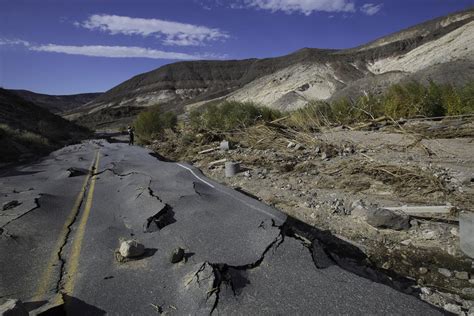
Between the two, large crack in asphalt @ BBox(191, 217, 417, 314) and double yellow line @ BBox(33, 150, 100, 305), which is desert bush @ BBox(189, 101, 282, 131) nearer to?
double yellow line @ BBox(33, 150, 100, 305)

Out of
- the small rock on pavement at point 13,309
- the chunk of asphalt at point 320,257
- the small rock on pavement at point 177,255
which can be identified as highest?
the small rock on pavement at point 13,309

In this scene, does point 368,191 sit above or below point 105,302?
below

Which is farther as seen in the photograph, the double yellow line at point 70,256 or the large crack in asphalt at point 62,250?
the large crack in asphalt at point 62,250

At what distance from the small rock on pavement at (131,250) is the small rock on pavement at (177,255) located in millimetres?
483

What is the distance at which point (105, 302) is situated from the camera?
384 cm

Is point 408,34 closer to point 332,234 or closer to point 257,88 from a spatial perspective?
point 257,88

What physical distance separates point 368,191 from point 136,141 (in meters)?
24.2

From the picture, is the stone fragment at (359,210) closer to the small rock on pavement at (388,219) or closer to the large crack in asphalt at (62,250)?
the small rock on pavement at (388,219)

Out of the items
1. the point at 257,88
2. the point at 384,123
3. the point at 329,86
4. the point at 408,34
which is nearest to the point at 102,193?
the point at 384,123

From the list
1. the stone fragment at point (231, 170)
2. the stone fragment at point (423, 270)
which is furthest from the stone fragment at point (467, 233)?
the stone fragment at point (231, 170)

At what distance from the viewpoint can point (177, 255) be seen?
15.3 feet

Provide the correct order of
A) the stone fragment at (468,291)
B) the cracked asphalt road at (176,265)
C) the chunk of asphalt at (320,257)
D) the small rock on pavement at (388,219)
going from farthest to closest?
the small rock on pavement at (388,219) → the stone fragment at (468,291) → the chunk of asphalt at (320,257) → the cracked asphalt road at (176,265)

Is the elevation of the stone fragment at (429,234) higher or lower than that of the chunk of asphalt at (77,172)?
lower

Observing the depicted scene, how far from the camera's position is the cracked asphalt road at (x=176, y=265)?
145 inches
